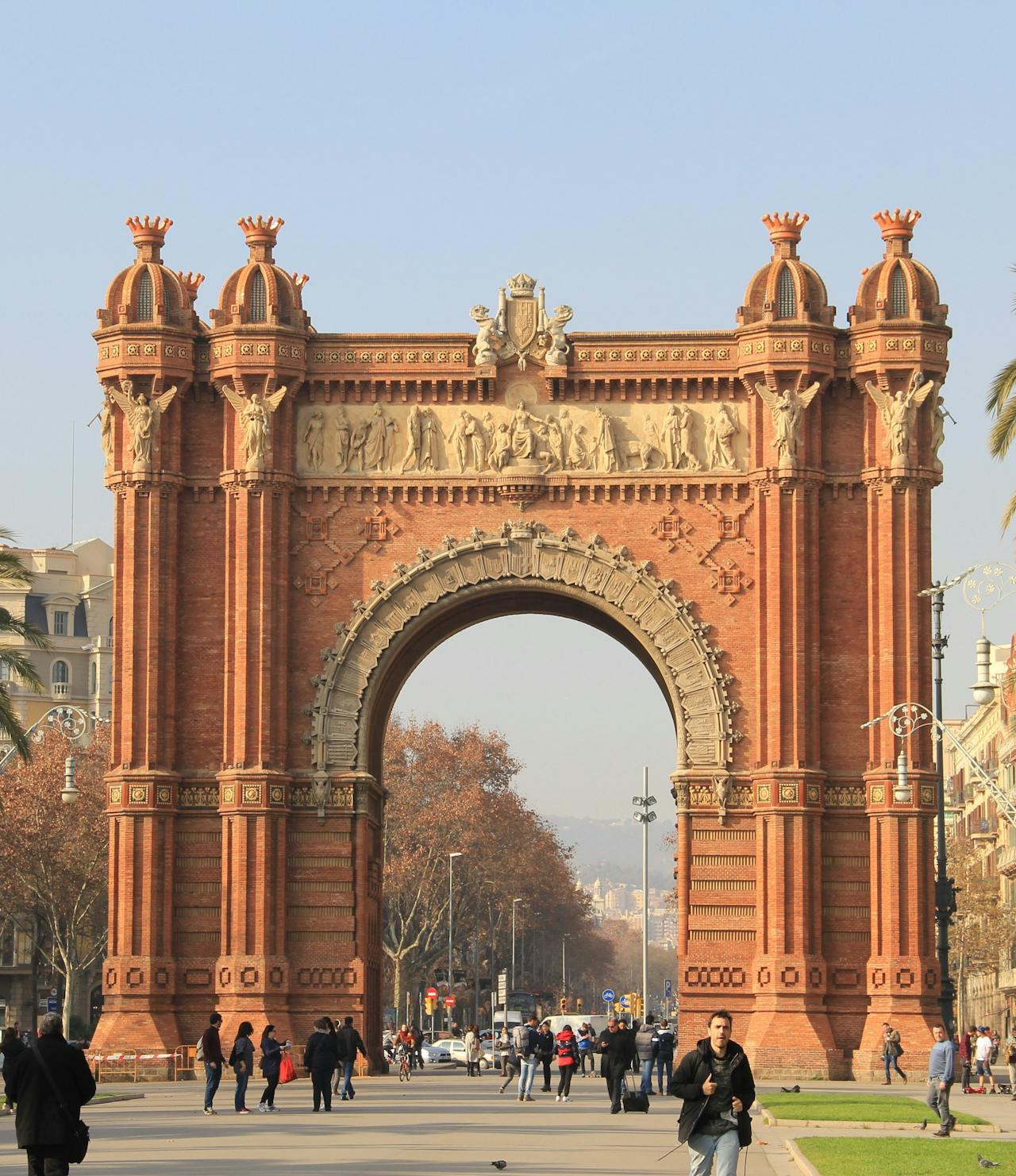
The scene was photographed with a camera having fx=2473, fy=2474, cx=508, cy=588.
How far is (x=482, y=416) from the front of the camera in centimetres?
5156

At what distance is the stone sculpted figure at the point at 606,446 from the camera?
167ft

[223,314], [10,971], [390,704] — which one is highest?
[223,314]

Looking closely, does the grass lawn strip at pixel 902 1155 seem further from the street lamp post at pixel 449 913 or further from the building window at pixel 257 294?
the street lamp post at pixel 449 913

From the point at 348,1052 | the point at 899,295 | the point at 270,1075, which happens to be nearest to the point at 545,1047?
the point at 348,1052

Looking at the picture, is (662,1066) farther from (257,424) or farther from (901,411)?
(257,424)

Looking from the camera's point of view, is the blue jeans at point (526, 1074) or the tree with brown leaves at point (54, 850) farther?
the tree with brown leaves at point (54, 850)

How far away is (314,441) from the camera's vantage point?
169ft

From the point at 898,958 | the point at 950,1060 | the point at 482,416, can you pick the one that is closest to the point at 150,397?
the point at 482,416

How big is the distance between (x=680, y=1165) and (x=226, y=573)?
2580cm

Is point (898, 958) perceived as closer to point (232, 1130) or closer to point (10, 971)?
point (232, 1130)

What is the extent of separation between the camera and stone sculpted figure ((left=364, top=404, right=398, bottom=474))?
169 feet

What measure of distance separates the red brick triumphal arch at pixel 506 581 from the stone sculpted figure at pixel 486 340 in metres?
0.07

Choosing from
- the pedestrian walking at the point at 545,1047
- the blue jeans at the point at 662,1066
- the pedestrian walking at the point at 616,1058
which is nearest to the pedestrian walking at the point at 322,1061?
the pedestrian walking at the point at 616,1058

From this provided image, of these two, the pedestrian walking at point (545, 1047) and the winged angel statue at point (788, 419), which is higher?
the winged angel statue at point (788, 419)
